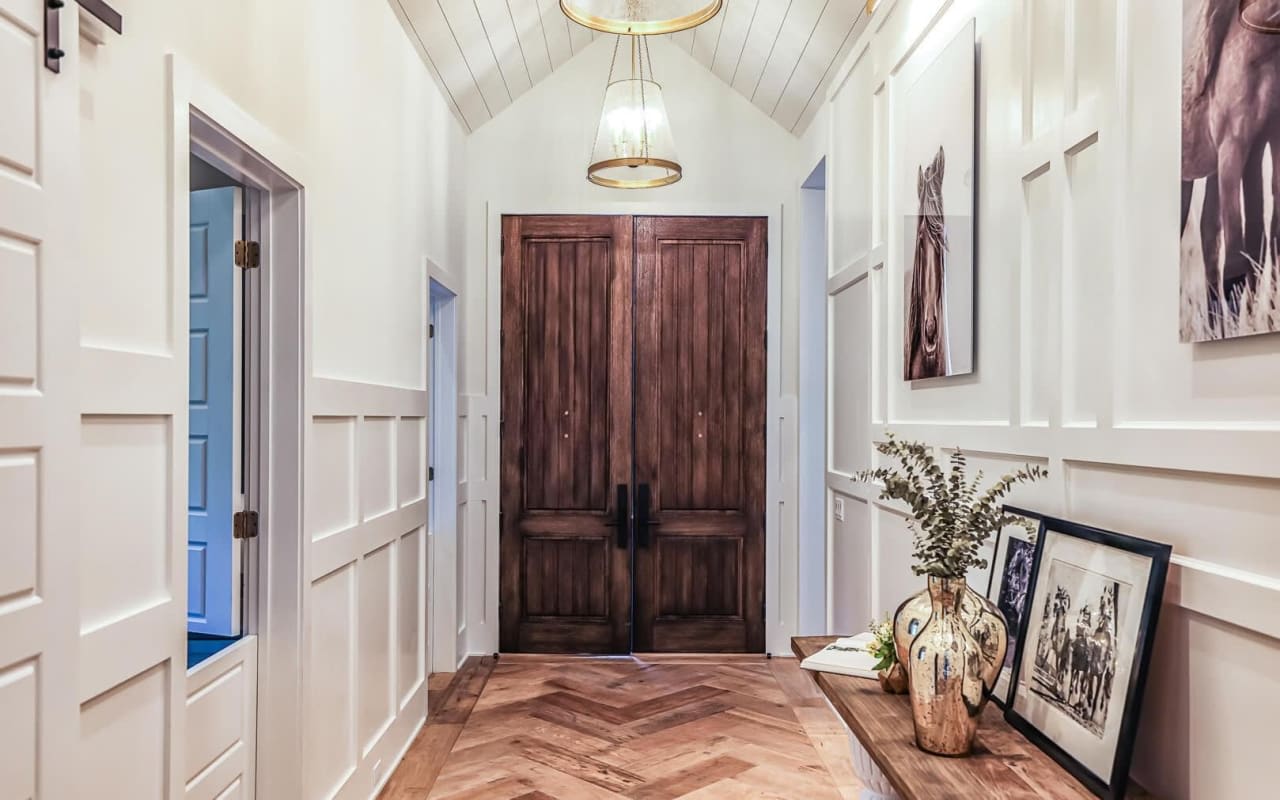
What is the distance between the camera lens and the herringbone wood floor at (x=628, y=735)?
3246mm

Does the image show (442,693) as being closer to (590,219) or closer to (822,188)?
(590,219)

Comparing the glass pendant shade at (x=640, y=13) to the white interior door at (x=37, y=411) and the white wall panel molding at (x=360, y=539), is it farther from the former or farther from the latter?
the white wall panel molding at (x=360, y=539)

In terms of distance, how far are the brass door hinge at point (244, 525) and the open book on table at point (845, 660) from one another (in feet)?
4.81

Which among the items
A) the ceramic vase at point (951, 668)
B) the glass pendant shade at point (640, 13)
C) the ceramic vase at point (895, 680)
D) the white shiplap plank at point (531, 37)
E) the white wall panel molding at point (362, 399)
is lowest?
the ceramic vase at point (895, 680)

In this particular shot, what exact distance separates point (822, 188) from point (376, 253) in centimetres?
264

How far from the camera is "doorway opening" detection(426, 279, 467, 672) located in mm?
4555

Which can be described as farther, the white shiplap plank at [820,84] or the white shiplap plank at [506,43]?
the white shiplap plank at [506,43]

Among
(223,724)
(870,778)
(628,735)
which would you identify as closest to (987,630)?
(870,778)

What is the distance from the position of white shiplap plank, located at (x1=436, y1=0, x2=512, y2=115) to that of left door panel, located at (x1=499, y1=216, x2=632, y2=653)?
0.64 meters

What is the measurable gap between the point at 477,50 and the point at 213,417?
7.56 feet

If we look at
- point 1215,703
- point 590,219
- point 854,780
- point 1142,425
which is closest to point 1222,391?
point 1142,425

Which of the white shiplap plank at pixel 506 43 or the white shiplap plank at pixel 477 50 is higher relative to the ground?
the white shiplap plank at pixel 506 43

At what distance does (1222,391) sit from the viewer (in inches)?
51.9

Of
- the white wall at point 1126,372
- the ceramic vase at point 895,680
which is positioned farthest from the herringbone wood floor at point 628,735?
the white wall at point 1126,372
